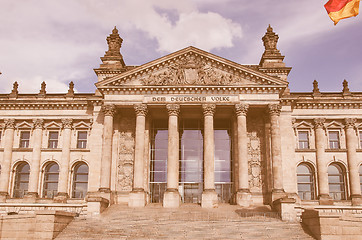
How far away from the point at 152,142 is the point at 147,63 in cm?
888

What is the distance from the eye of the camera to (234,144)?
44188 millimetres

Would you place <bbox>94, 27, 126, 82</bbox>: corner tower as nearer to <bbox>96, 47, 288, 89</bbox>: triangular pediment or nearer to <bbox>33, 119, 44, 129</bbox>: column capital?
<bbox>96, 47, 288, 89</bbox>: triangular pediment

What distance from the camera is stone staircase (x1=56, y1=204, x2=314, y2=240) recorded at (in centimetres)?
2766

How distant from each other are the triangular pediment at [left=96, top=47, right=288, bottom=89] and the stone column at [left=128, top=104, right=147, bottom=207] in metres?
3.17

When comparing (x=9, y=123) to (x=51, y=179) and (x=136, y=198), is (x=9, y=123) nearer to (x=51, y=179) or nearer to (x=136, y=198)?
(x=51, y=179)

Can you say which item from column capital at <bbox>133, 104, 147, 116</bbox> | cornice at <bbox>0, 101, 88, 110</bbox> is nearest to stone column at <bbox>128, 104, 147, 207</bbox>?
column capital at <bbox>133, 104, 147, 116</bbox>

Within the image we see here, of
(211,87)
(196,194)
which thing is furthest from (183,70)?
(196,194)

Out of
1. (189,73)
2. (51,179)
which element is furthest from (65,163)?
(189,73)

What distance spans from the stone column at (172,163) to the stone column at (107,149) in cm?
589

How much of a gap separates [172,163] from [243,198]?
7531 millimetres

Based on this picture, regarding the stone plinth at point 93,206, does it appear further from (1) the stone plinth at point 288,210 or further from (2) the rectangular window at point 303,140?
(2) the rectangular window at point 303,140

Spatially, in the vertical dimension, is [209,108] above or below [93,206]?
above

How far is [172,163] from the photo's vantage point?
4012cm

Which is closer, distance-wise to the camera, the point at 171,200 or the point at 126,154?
the point at 171,200
